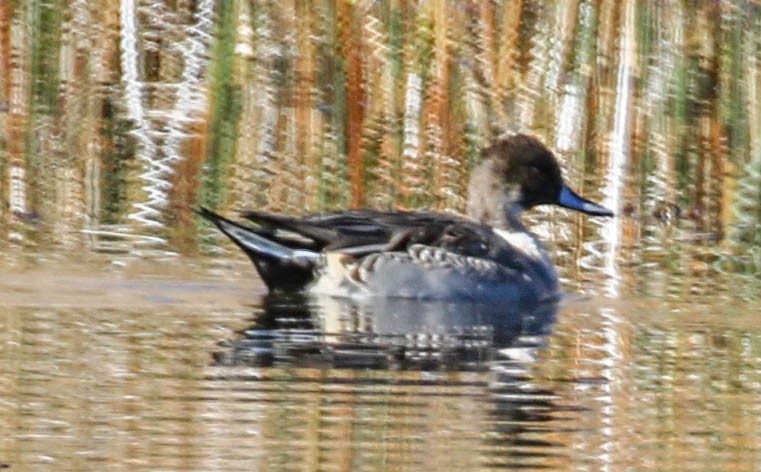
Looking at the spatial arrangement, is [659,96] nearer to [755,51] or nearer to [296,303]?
[755,51]

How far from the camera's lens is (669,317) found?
29.5 ft

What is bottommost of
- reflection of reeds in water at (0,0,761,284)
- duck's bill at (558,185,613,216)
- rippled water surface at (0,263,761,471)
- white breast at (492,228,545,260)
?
rippled water surface at (0,263,761,471)

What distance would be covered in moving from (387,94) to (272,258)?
341cm

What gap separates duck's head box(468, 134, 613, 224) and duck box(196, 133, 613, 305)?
19.0 inches

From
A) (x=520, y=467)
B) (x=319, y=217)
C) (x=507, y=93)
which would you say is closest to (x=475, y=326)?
(x=319, y=217)

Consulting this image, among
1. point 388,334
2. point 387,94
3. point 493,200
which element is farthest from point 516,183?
point 388,334

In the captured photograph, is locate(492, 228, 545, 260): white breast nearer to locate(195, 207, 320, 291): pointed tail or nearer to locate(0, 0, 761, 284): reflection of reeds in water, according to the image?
locate(195, 207, 320, 291): pointed tail

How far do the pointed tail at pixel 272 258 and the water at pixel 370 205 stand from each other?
0.50 ft

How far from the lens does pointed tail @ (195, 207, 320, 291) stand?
31.2 ft

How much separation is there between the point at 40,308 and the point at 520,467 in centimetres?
335

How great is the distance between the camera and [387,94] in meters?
12.8

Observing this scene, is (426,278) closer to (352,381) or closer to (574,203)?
(574,203)

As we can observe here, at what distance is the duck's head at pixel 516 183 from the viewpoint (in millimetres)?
10703

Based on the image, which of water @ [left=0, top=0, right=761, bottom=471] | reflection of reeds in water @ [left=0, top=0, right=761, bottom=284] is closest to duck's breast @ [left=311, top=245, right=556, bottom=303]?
water @ [left=0, top=0, right=761, bottom=471]
